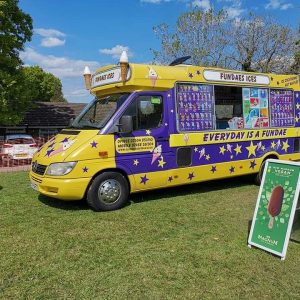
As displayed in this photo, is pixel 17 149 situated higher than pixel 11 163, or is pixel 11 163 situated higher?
pixel 17 149

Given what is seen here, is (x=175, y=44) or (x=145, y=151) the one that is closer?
(x=145, y=151)

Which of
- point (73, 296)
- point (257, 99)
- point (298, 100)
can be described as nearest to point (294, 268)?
point (73, 296)

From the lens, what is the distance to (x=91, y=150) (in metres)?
6.87

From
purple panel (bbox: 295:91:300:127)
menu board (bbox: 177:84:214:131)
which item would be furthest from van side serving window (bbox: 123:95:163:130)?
purple panel (bbox: 295:91:300:127)

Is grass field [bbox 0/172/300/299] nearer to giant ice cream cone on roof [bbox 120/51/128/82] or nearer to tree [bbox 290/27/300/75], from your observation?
giant ice cream cone on roof [bbox 120/51/128/82]

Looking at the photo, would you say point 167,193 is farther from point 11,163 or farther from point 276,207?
point 11,163

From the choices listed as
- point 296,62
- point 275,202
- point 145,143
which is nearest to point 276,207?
point 275,202

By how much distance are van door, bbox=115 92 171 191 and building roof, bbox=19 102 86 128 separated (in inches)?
1026

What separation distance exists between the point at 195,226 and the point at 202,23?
26.1m

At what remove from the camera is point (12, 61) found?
20.3 m

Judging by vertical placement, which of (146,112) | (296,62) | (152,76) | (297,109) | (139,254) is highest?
(296,62)

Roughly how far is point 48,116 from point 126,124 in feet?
95.7

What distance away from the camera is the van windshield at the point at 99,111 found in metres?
7.24

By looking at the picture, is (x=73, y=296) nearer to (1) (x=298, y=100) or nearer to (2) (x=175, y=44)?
(1) (x=298, y=100)
